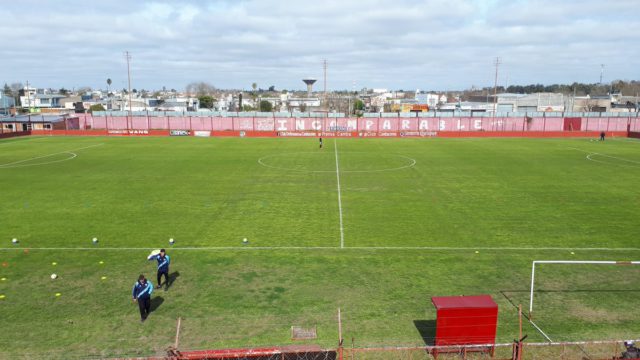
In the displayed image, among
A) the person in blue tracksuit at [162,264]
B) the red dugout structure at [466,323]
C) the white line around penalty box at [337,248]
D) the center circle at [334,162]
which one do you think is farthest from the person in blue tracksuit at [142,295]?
the center circle at [334,162]

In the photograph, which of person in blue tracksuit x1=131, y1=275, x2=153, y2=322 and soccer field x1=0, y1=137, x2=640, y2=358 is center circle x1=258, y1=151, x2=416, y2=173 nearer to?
soccer field x1=0, y1=137, x2=640, y2=358

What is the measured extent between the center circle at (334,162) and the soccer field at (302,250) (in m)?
0.70

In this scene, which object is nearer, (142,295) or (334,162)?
(142,295)

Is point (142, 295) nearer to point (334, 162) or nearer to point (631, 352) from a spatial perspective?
point (631, 352)

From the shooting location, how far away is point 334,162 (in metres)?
45.3

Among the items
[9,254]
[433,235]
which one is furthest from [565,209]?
[9,254]

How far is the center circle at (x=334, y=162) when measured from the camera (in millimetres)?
41500

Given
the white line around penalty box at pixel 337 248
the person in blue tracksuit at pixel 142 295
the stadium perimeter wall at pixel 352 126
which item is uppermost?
A: the stadium perimeter wall at pixel 352 126

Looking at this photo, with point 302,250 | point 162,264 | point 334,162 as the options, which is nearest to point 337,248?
point 302,250

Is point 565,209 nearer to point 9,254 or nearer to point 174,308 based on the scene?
point 174,308

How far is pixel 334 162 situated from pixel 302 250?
83.8 feet

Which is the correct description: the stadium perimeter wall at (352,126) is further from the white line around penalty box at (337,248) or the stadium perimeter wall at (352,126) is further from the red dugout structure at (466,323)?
the red dugout structure at (466,323)

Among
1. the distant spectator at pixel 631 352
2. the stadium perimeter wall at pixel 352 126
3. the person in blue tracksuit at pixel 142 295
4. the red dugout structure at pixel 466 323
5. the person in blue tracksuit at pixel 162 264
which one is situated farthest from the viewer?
the stadium perimeter wall at pixel 352 126

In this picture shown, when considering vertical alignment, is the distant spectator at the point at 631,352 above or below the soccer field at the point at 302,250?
above
